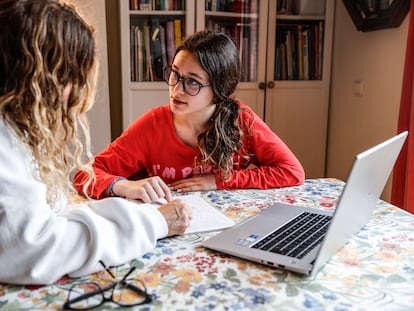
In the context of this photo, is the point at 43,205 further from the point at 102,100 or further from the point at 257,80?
the point at 257,80

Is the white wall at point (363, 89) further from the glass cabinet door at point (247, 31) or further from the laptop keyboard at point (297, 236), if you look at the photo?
the laptop keyboard at point (297, 236)

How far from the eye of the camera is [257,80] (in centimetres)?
276

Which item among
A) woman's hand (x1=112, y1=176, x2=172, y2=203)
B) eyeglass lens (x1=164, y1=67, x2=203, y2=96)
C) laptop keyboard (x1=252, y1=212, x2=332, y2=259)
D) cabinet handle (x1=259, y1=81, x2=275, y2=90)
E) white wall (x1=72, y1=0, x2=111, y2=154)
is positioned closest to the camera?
laptop keyboard (x1=252, y1=212, x2=332, y2=259)

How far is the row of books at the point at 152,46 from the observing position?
8.50 feet

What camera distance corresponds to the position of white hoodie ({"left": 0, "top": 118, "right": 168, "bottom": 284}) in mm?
783

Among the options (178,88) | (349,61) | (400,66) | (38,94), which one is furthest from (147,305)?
(349,61)

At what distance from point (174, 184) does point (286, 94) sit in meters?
1.55

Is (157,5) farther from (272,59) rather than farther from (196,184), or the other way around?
(196,184)

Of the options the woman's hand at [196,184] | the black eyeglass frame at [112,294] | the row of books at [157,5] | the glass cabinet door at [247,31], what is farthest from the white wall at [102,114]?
the black eyeglass frame at [112,294]

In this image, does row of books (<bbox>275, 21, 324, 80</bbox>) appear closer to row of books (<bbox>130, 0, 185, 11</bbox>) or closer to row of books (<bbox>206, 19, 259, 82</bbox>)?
row of books (<bbox>206, 19, 259, 82</bbox>)

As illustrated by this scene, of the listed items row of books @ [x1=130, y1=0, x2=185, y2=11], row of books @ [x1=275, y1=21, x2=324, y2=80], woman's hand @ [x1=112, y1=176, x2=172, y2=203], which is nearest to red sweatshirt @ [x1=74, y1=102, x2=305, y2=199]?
woman's hand @ [x1=112, y1=176, x2=172, y2=203]

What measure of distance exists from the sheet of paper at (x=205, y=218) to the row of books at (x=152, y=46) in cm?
146

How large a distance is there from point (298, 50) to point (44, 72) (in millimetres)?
2207

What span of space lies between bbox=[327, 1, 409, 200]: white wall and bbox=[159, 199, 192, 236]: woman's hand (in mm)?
1600
